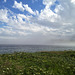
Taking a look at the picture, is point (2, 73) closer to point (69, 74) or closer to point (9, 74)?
point (9, 74)

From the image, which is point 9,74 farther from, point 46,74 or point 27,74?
point 46,74

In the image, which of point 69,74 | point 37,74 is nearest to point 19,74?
point 37,74

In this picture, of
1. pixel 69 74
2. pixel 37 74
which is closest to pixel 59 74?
pixel 69 74

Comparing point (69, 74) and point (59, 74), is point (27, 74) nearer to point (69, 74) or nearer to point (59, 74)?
point (59, 74)

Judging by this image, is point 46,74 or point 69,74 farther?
point 69,74

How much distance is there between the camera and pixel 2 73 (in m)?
6.72

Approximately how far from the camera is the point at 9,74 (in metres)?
6.71

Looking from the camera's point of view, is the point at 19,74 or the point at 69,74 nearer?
the point at 19,74

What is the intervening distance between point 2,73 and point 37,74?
2989 mm

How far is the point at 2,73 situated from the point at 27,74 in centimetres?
214

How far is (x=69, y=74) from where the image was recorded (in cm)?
703

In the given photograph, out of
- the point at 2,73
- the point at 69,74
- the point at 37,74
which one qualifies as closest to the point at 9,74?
the point at 2,73

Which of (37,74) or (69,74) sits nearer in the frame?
(37,74)

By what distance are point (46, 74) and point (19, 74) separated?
2251 millimetres
